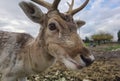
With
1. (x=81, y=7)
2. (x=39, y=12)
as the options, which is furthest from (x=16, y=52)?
(x=81, y=7)

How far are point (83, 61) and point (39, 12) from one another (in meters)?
2.03

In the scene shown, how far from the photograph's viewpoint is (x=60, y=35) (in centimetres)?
579

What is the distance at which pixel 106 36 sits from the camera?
76125mm

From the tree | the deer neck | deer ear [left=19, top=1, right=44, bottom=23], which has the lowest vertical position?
the deer neck

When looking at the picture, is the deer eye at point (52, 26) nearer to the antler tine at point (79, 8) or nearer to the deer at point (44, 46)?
the deer at point (44, 46)

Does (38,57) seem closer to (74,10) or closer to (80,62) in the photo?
(74,10)

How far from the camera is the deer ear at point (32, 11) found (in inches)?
261

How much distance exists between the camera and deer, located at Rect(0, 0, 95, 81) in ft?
17.8

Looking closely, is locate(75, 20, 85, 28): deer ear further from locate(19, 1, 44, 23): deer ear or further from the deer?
locate(19, 1, 44, 23): deer ear

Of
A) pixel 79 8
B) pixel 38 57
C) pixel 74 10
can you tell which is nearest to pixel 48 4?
pixel 74 10

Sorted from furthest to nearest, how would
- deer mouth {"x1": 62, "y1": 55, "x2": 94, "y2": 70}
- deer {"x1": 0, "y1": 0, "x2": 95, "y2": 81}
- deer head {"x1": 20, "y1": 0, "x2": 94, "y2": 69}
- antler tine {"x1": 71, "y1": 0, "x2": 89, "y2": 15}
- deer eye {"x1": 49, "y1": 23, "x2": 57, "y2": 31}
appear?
antler tine {"x1": 71, "y1": 0, "x2": 89, "y2": 15}
deer eye {"x1": 49, "y1": 23, "x2": 57, "y2": 31}
deer {"x1": 0, "y1": 0, "x2": 95, "y2": 81}
deer head {"x1": 20, "y1": 0, "x2": 94, "y2": 69}
deer mouth {"x1": 62, "y1": 55, "x2": 94, "y2": 70}

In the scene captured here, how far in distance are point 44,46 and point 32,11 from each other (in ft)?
3.05

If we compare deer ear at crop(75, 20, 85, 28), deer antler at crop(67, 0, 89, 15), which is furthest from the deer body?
deer ear at crop(75, 20, 85, 28)

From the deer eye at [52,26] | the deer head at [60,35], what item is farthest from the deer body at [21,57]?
the deer eye at [52,26]
